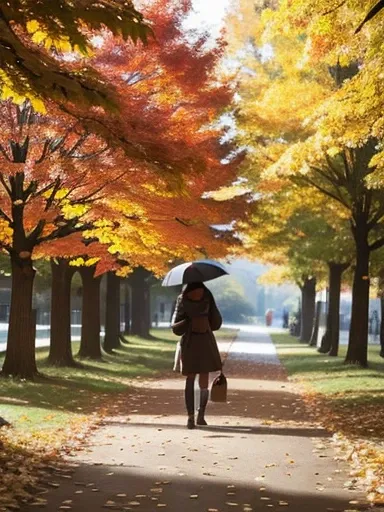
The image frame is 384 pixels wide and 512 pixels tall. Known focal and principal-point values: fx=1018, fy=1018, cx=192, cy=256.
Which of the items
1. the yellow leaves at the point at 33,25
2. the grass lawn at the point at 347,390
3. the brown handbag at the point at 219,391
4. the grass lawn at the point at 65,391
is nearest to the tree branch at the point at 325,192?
the grass lawn at the point at 347,390

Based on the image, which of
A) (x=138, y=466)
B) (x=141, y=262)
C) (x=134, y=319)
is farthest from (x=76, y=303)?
(x=138, y=466)

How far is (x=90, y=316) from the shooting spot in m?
28.5

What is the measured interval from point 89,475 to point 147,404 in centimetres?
738

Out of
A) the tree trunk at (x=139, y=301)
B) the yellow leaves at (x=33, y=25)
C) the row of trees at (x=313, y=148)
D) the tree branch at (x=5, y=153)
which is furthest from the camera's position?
the tree trunk at (x=139, y=301)

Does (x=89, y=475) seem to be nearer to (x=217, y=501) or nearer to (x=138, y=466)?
(x=138, y=466)

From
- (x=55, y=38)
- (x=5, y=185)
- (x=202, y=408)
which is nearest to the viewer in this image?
(x=55, y=38)

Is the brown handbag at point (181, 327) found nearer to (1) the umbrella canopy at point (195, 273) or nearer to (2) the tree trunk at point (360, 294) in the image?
(1) the umbrella canopy at point (195, 273)

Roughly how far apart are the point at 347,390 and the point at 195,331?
7.72m

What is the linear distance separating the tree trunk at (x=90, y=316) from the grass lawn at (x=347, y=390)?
17.9 feet

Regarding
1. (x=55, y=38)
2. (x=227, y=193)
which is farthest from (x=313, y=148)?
(x=55, y=38)

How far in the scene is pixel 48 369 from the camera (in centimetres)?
2314

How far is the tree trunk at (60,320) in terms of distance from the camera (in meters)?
24.1

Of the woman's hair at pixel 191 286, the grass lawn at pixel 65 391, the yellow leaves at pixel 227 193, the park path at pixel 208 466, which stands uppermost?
the yellow leaves at pixel 227 193

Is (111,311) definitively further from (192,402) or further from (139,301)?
(192,402)
